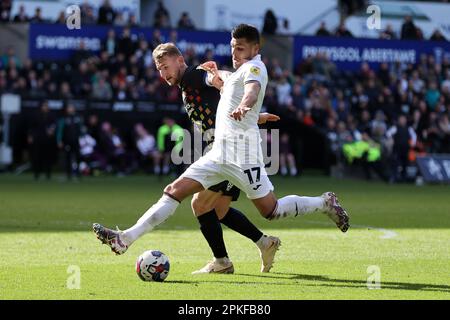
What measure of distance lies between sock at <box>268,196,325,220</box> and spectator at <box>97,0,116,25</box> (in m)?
25.9

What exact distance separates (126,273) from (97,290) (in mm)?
1349

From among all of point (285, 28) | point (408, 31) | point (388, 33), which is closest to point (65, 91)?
point (285, 28)

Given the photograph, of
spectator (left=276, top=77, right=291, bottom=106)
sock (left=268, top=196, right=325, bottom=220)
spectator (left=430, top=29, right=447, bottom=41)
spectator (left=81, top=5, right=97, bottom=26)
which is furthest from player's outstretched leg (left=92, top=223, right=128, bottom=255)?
spectator (left=430, top=29, right=447, bottom=41)

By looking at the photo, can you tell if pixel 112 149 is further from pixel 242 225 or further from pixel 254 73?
pixel 254 73

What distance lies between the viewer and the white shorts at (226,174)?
10336mm

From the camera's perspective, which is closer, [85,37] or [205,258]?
[205,258]

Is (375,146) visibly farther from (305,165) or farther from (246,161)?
(246,161)

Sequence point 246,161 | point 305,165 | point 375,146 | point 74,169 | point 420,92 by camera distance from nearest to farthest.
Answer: point 246,161, point 74,169, point 375,146, point 305,165, point 420,92

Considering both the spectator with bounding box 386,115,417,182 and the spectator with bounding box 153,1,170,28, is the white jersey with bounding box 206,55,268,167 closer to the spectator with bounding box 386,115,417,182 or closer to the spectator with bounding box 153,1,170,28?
the spectator with bounding box 386,115,417,182

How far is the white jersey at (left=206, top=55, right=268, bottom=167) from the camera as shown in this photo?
10.4 metres

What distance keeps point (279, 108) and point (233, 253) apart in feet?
72.2

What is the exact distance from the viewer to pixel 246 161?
34.0 feet

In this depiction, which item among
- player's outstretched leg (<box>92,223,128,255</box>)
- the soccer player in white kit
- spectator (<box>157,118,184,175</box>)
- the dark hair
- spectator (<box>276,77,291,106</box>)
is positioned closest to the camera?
player's outstretched leg (<box>92,223,128,255</box>)
